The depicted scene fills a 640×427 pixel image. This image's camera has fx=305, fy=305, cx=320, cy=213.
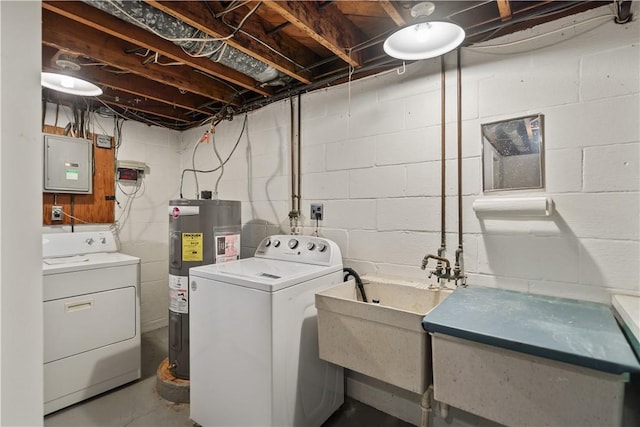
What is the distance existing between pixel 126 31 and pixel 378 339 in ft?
6.98

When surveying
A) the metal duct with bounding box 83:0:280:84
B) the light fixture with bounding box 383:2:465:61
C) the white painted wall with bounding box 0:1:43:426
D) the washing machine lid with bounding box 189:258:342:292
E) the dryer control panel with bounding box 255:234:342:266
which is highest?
the metal duct with bounding box 83:0:280:84

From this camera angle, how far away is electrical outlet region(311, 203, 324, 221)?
7.60ft

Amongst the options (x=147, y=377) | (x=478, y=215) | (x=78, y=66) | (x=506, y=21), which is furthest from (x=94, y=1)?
(x=147, y=377)

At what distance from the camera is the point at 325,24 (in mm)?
1712

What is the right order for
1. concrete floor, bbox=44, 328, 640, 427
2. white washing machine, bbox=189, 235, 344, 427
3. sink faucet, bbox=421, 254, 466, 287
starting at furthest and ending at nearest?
concrete floor, bbox=44, 328, 640, 427 → sink faucet, bbox=421, 254, 466, 287 → white washing machine, bbox=189, 235, 344, 427

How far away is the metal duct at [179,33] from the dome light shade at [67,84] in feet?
2.68

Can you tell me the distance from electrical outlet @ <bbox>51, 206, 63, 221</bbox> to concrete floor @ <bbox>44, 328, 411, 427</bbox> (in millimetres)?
1495

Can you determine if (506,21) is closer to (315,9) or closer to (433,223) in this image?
(315,9)

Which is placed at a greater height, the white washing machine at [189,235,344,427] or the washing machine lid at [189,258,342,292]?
the washing machine lid at [189,258,342,292]

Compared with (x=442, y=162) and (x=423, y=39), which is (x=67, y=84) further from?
(x=442, y=162)

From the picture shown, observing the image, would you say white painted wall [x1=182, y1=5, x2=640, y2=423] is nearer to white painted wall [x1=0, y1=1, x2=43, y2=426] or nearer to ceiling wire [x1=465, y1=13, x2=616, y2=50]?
ceiling wire [x1=465, y1=13, x2=616, y2=50]

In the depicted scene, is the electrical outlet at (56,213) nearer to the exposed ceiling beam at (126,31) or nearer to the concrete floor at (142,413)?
the concrete floor at (142,413)

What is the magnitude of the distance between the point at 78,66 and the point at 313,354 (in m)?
2.39

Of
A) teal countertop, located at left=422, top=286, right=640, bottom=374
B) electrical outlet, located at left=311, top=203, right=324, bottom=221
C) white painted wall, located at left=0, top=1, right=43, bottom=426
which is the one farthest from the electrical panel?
teal countertop, located at left=422, top=286, right=640, bottom=374
